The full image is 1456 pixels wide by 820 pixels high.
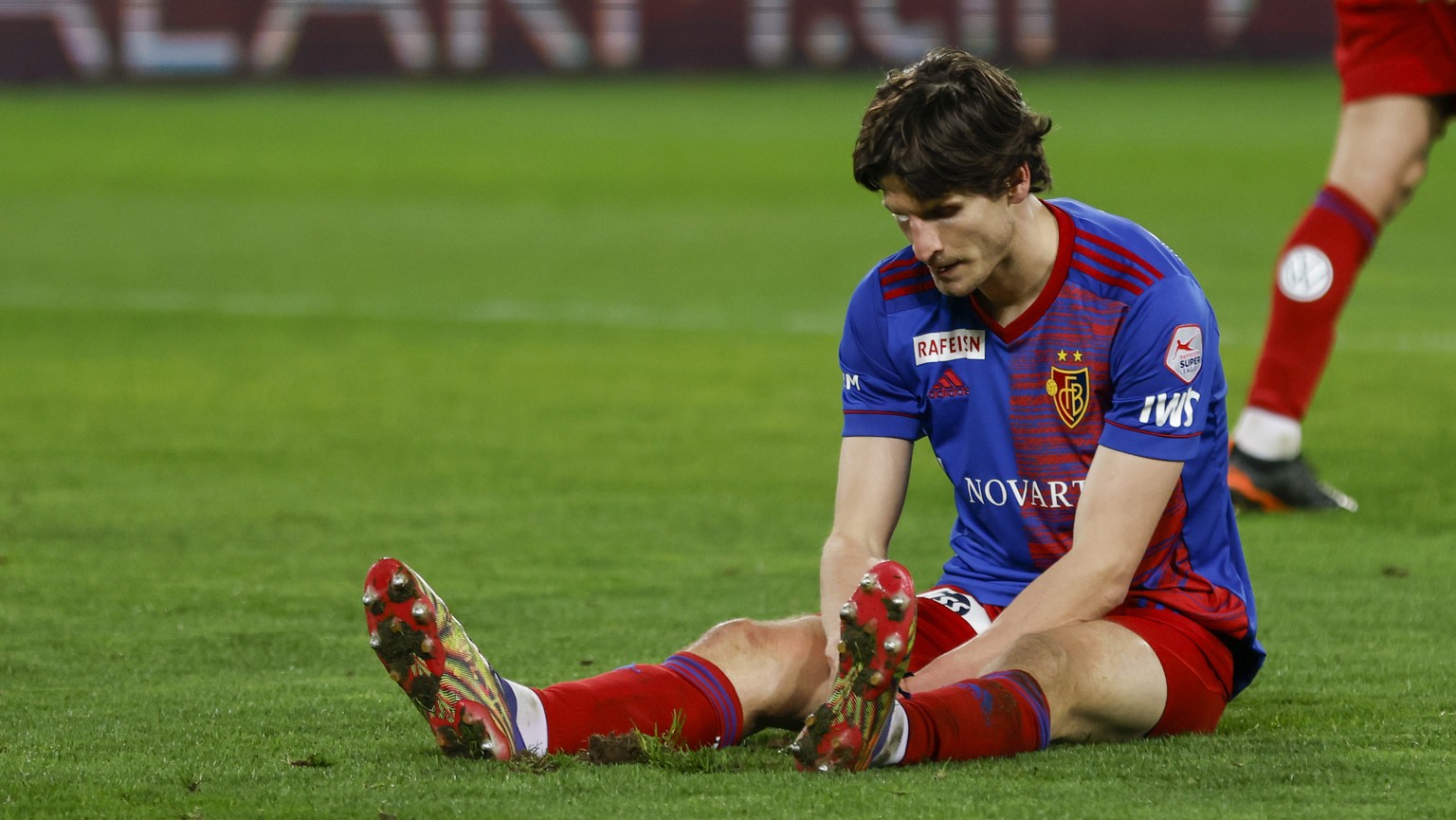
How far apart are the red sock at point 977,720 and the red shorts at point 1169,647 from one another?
0.44ft

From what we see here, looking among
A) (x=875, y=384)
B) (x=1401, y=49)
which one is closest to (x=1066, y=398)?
(x=875, y=384)

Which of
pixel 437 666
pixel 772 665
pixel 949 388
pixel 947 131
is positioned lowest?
pixel 772 665

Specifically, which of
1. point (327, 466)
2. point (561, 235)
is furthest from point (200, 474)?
point (561, 235)

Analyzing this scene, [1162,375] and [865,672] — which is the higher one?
[1162,375]

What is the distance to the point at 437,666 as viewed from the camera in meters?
3.38

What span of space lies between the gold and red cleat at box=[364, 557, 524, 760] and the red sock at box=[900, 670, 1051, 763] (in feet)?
1.98

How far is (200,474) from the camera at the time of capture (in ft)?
22.9

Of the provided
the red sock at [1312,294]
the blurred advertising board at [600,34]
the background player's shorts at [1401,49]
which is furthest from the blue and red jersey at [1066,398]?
the blurred advertising board at [600,34]

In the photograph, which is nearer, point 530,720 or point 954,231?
point 530,720

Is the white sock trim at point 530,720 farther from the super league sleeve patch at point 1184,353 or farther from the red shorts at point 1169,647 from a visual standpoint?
the super league sleeve patch at point 1184,353

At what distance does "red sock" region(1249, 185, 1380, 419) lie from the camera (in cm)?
620

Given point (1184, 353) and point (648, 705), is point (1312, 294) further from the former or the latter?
point (648, 705)

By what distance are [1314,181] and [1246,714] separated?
15.0 metres

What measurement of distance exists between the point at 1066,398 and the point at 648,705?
34.0 inches
